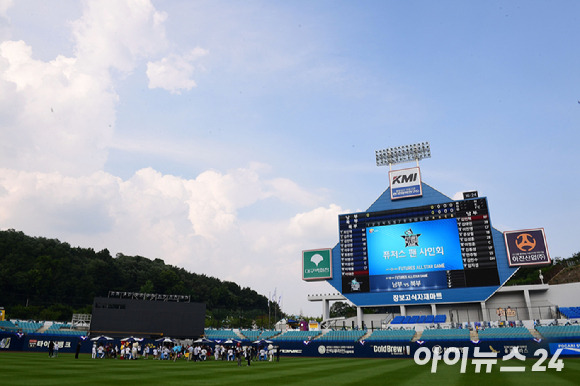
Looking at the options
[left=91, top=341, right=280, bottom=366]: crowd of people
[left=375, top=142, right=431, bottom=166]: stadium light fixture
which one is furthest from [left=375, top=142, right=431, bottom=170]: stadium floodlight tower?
[left=91, top=341, right=280, bottom=366]: crowd of people

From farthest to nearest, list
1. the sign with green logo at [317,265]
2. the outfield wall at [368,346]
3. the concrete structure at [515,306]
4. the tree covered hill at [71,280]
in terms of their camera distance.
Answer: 1. the tree covered hill at [71,280]
2. the sign with green logo at [317,265]
3. the concrete structure at [515,306]
4. the outfield wall at [368,346]

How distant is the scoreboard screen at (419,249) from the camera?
52531 millimetres

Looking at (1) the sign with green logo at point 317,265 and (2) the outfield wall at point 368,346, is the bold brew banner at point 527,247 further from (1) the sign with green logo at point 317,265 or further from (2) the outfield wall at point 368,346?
(1) the sign with green logo at point 317,265

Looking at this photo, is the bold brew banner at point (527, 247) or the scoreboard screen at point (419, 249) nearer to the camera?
the bold brew banner at point (527, 247)

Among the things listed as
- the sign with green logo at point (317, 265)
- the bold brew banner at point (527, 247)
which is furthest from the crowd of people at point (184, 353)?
the bold brew banner at point (527, 247)

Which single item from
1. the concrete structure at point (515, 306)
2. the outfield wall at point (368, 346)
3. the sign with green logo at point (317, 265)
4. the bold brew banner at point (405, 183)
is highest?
the bold brew banner at point (405, 183)

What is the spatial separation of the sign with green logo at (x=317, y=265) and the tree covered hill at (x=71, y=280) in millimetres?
37614

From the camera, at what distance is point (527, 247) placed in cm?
5153

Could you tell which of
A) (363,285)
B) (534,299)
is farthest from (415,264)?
(534,299)

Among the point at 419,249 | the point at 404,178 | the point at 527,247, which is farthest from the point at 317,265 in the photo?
the point at 527,247

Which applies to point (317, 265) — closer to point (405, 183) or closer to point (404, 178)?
point (405, 183)

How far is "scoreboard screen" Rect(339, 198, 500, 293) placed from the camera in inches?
2068

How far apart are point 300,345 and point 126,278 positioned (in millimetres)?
87988

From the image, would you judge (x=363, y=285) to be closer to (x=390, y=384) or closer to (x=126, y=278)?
(x=390, y=384)
